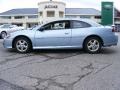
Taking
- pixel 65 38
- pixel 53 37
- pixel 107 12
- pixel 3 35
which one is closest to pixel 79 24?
pixel 65 38

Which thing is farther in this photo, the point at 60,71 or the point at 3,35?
the point at 3,35

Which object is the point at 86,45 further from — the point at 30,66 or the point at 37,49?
the point at 30,66

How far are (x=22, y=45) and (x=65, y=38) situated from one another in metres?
1.65

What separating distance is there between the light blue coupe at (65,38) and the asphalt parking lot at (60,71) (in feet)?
1.10

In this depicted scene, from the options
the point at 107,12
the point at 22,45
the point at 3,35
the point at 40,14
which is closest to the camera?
the point at 22,45

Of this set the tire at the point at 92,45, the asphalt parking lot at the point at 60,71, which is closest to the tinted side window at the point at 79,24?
the tire at the point at 92,45

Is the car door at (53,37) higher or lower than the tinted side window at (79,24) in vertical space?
lower

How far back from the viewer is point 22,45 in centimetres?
1067

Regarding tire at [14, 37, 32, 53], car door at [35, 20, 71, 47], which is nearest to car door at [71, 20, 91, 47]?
car door at [35, 20, 71, 47]

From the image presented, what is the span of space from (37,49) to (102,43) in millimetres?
2606

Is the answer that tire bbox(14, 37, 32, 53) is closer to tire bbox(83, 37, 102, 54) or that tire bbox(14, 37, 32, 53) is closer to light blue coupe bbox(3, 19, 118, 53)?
light blue coupe bbox(3, 19, 118, 53)

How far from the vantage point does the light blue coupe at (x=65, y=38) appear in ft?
34.3

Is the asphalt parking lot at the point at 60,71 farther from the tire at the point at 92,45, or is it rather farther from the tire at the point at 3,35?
the tire at the point at 3,35

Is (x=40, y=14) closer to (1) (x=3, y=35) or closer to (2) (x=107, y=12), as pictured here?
(2) (x=107, y=12)
